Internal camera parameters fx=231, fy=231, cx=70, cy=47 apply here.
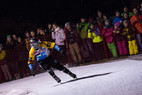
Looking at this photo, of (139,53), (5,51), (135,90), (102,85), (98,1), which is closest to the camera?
(135,90)

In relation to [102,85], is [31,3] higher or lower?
higher

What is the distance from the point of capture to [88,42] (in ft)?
36.7

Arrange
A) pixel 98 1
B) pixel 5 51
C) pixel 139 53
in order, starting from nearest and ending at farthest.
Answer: pixel 139 53, pixel 5 51, pixel 98 1

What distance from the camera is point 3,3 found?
16.8m

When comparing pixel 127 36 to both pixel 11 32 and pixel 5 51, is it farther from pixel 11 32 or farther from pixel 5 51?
pixel 11 32

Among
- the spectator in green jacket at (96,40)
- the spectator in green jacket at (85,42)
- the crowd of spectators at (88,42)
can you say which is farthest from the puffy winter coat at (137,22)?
the spectator in green jacket at (85,42)

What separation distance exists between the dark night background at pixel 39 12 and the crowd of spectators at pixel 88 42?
4.44 m

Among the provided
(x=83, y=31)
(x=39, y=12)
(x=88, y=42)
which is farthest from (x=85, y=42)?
(x=39, y=12)

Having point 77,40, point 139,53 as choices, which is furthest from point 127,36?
point 77,40

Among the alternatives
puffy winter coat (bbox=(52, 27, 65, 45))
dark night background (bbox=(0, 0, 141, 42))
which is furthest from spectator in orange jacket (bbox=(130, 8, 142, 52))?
dark night background (bbox=(0, 0, 141, 42))

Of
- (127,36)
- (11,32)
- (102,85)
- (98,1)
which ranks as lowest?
(102,85)

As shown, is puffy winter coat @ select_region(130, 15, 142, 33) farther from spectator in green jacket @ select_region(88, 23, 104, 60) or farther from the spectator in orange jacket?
spectator in green jacket @ select_region(88, 23, 104, 60)

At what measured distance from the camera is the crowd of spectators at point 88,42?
10.4 metres

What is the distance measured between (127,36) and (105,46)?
3.92ft
